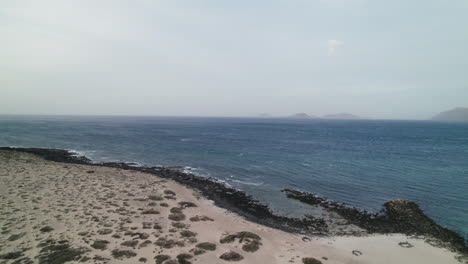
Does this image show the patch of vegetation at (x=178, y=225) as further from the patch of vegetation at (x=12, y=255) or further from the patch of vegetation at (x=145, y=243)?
the patch of vegetation at (x=12, y=255)

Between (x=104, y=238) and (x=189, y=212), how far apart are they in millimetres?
8818

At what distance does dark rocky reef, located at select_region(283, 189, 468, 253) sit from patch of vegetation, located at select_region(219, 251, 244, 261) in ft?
50.8

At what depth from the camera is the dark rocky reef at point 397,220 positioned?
2156 centimetres

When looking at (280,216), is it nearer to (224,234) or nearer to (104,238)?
(224,234)

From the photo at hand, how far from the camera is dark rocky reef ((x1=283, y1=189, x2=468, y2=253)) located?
21.6 metres

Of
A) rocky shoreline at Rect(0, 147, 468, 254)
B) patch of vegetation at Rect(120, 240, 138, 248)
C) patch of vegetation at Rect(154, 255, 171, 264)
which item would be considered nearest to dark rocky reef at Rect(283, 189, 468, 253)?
rocky shoreline at Rect(0, 147, 468, 254)

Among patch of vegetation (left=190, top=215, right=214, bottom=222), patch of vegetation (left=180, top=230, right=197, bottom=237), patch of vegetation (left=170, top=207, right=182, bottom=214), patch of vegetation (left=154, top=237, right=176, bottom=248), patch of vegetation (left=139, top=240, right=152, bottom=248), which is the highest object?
patch of vegetation (left=139, top=240, right=152, bottom=248)

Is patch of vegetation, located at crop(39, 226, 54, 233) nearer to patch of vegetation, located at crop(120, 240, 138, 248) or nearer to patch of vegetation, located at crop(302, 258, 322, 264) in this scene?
patch of vegetation, located at crop(120, 240, 138, 248)

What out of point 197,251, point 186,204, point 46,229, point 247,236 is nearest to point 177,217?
point 186,204

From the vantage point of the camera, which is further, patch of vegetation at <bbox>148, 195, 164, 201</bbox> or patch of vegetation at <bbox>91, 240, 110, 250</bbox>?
patch of vegetation at <bbox>148, 195, 164, 201</bbox>

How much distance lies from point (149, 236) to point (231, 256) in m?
6.99

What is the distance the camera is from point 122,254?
14.8m

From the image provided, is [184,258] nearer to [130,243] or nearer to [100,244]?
[130,243]

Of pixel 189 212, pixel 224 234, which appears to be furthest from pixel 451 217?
pixel 189 212
